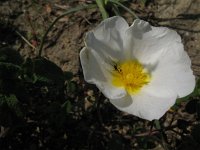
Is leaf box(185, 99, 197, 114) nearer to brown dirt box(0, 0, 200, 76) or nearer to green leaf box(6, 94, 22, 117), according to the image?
brown dirt box(0, 0, 200, 76)

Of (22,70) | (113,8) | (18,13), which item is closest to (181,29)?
(113,8)

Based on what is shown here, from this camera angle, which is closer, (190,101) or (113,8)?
(190,101)

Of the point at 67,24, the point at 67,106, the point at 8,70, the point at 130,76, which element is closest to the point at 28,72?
the point at 8,70

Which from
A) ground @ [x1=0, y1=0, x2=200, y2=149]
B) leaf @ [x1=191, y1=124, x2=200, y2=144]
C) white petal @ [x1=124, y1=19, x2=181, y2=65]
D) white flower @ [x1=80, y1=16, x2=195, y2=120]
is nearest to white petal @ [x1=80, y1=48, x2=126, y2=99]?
white flower @ [x1=80, y1=16, x2=195, y2=120]

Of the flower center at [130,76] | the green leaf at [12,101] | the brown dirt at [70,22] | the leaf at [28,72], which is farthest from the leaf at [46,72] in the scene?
the brown dirt at [70,22]

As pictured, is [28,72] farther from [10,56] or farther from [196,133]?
[196,133]

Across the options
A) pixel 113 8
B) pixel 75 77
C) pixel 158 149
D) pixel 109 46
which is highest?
pixel 109 46

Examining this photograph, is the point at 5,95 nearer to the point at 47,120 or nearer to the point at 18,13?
the point at 47,120
